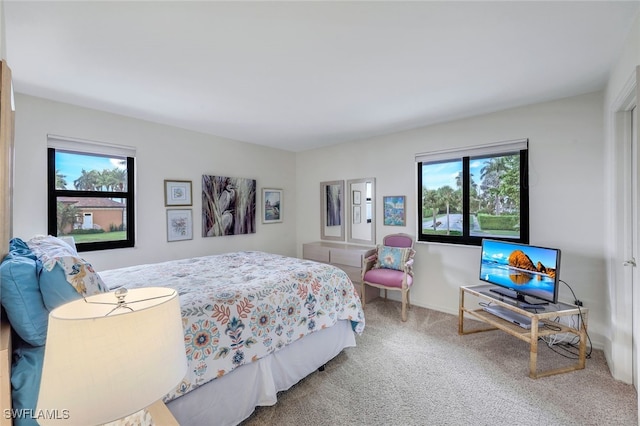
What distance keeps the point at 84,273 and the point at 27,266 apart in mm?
200

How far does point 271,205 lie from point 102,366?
14.2 feet

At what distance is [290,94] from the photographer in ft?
8.86

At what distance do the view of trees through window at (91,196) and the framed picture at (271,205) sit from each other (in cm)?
201

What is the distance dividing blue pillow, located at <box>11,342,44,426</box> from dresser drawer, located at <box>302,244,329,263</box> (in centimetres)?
351

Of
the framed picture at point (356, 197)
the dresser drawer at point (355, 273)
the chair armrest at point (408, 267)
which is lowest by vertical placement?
the dresser drawer at point (355, 273)

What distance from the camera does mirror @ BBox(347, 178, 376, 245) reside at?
4.31 m

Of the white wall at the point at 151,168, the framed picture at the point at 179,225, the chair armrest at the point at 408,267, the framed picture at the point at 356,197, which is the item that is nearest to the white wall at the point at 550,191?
the chair armrest at the point at 408,267

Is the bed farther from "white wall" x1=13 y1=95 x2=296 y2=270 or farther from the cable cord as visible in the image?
the cable cord

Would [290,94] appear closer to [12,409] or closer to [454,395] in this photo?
[12,409]

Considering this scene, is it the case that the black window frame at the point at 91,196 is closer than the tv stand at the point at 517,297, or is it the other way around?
the tv stand at the point at 517,297

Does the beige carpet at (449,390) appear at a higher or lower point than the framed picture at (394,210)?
lower

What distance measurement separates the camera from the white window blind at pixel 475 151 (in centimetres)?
309

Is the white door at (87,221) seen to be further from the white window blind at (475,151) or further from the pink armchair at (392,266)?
the white window blind at (475,151)

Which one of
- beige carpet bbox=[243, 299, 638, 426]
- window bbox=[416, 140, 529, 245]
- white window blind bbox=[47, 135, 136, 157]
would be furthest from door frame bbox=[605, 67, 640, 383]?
white window blind bbox=[47, 135, 136, 157]
